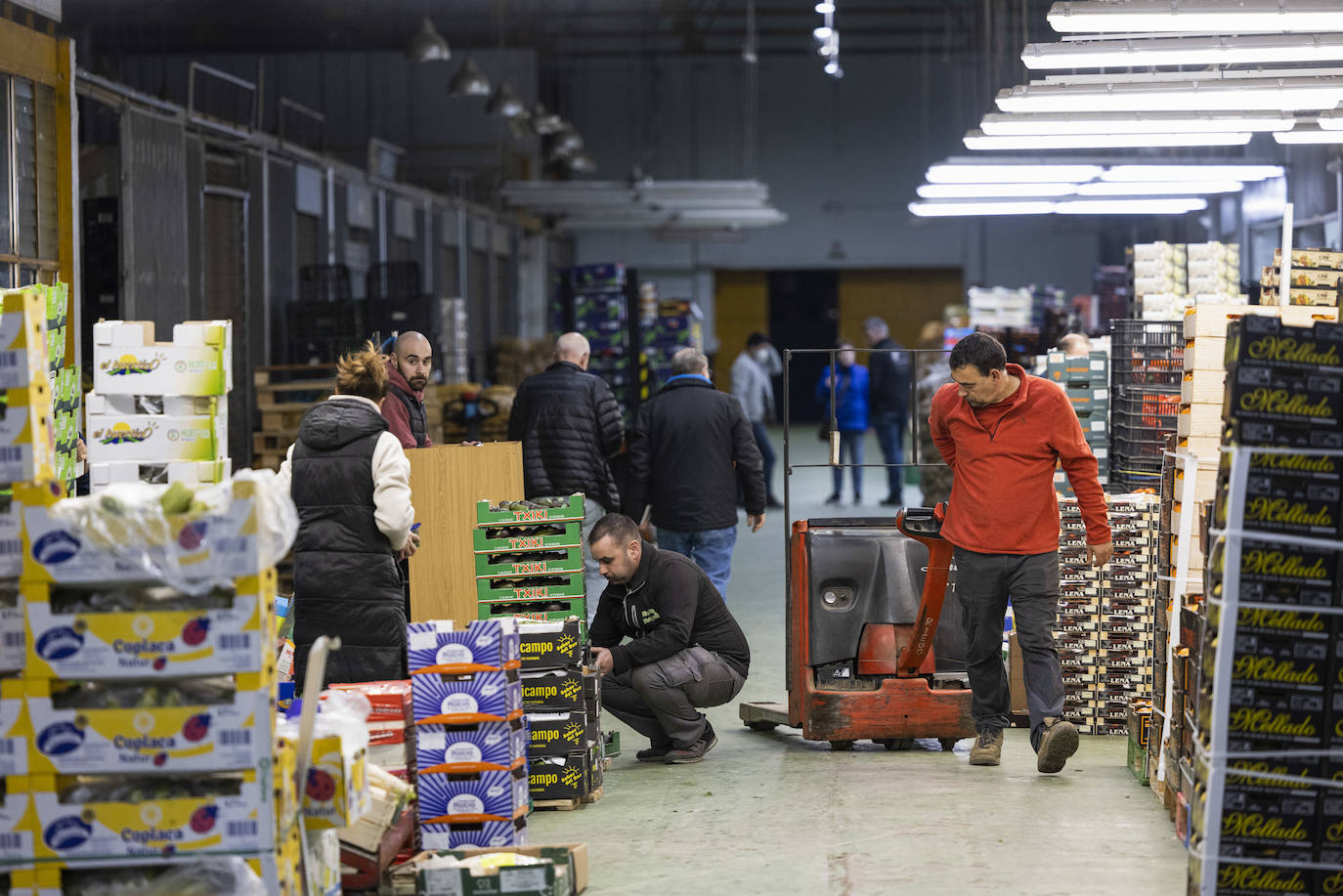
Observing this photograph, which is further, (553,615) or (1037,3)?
(1037,3)

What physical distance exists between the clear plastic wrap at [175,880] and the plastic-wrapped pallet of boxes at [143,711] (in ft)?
0.15

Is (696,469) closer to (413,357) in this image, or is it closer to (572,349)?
(572,349)

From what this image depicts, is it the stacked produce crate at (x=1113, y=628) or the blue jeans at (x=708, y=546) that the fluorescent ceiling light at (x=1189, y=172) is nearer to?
the stacked produce crate at (x=1113, y=628)

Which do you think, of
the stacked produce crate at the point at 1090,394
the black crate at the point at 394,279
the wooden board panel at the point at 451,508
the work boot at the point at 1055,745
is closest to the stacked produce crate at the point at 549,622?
the wooden board panel at the point at 451,508

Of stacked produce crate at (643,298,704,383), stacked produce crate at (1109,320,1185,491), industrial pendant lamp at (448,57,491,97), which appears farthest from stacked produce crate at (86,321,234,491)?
stacked produce crate at (643,298,704,383)

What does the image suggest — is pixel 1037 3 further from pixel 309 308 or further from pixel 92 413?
pixel 92 413

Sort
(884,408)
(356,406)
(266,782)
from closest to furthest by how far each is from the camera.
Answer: (266,782) → (356,406) → (884,408)

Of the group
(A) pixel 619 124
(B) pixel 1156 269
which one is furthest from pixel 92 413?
(A) pixel 619 124

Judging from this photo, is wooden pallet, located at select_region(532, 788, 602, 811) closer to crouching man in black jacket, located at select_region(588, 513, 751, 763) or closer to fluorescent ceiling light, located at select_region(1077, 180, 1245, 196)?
crouching man in black jacket, located at select_region(588, 513, 751, 763)

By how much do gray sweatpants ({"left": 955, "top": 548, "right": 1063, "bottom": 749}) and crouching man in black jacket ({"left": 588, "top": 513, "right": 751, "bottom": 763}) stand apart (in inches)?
46.3

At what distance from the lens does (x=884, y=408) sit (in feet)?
53.9

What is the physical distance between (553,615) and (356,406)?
123 cm

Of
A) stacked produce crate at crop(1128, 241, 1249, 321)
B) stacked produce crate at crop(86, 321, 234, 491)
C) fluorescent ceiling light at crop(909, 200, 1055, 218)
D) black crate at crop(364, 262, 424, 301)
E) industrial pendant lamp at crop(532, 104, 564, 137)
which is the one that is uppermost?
industrial pendant lamp at crop(532, 104, 564, 137)

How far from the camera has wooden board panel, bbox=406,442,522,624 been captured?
7.64 meters
